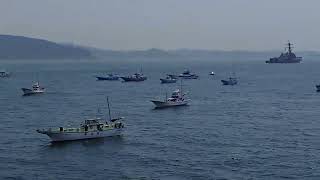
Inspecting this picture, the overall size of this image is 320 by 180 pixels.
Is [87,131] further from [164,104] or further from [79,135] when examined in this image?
[164,104]

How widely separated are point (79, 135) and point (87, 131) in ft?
3.30

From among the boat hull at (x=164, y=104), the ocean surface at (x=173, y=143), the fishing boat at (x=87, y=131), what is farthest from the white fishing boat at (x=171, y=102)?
the fishing boat at (x=87, y=131)

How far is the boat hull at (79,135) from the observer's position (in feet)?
200

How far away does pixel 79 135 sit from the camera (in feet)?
204

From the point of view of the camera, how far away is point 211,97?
11069 cm

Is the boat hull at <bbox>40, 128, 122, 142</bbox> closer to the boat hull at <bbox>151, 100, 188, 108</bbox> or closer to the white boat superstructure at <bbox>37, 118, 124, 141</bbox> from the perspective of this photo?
the white boat superstructure at <bbox>37, 118, 124, 141</bbox>

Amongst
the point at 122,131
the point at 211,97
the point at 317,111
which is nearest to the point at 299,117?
the point at 317,111

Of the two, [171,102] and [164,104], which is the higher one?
[171,102]

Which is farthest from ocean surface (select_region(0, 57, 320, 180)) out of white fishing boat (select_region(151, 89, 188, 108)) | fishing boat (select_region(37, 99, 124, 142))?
white fishing boat (select_region(151, 89, 188, 108))

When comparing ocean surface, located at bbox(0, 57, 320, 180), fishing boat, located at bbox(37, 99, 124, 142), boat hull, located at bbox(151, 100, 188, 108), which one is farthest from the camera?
boat hull, located at bbox(151, 100, 188, 108)

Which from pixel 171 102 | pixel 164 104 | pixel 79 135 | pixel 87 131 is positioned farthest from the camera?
pixel 171 102

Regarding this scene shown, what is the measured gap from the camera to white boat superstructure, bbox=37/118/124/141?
60875 mm

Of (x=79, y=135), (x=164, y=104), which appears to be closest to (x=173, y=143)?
(x=79, y=135)

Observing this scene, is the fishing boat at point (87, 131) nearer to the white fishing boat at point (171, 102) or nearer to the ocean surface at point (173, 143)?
the ocean surface at point (173, 143)
